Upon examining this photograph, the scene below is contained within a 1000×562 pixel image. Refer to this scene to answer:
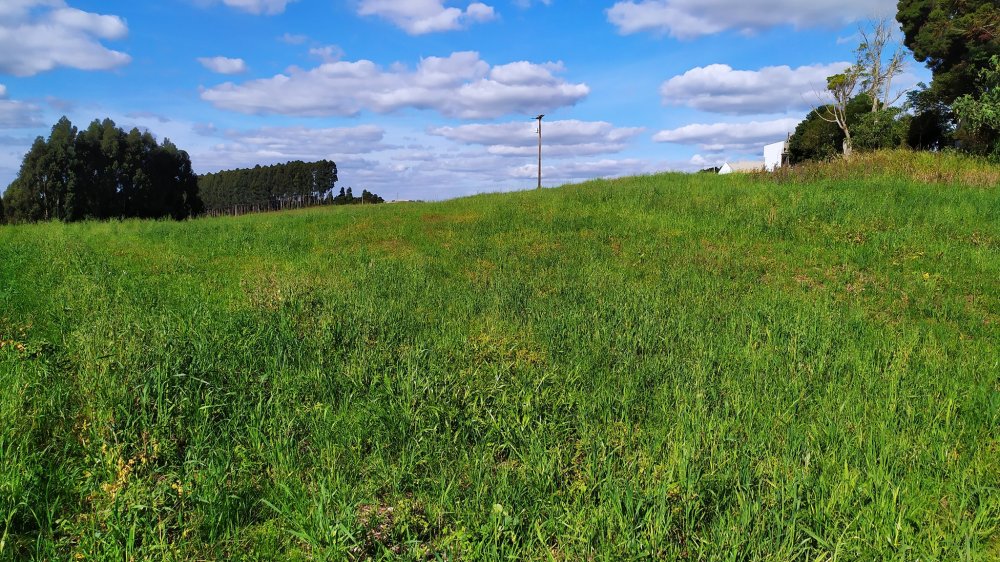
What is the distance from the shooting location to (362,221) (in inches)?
723

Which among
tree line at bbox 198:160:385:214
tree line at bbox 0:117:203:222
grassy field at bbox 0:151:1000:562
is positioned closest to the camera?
grassy field at bbox 0:151:1000:562

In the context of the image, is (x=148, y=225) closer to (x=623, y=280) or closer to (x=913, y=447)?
(x=623, y=280)

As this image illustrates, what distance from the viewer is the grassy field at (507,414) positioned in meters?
3.32

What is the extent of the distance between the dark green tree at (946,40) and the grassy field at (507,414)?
23578 mm

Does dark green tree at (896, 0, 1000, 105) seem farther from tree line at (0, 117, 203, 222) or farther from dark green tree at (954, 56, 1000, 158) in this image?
tree line at (0, 117, 203, 222)

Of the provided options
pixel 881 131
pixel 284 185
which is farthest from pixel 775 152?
pixel 284 185

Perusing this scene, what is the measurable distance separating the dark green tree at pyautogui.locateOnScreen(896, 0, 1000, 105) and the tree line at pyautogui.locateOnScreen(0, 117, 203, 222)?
63313 millimetres

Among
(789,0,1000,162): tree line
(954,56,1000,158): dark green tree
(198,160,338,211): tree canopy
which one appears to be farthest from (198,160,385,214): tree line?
(954,56,1000,158): dark green tree

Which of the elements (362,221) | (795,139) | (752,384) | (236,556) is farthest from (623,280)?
(795,139)

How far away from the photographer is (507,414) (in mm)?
4805

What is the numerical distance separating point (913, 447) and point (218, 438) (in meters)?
5.60

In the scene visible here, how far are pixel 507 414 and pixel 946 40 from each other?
1539 inches

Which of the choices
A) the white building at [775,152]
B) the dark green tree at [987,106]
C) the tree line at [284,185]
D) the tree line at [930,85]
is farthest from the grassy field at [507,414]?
the tree line at [284,185]

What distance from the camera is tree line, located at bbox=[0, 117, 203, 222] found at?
5509 cm
